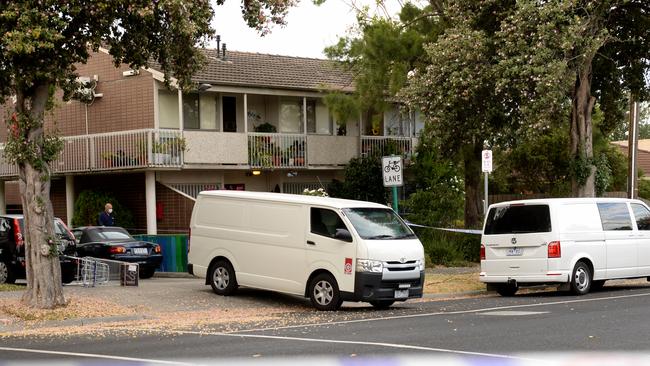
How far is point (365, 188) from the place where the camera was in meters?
32.2

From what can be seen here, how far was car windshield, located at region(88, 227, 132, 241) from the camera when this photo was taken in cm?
2317

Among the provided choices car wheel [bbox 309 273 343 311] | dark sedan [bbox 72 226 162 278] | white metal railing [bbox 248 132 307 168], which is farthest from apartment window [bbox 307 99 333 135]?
car wheel [bbox 309 273 343 311]

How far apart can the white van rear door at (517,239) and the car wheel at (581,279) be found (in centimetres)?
63

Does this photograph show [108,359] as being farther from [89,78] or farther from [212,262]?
[89,78]

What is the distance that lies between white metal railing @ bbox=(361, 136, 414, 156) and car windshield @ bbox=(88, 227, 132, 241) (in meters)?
12.0

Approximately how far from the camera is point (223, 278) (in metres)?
18.4

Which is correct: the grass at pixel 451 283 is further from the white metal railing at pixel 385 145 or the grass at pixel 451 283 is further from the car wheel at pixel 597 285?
the white metal railing at pixel 385 145

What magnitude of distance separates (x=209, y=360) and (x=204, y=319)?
16.4ft

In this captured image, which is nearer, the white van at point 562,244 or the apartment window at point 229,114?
the white van at point 562,244

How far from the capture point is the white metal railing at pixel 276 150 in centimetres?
3089

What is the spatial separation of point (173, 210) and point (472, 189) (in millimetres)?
9459

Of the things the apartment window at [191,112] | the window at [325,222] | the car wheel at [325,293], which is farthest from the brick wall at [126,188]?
the car wheel at [325,293]

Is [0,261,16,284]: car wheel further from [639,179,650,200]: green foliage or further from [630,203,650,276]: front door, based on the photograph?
[639,179,650,200]: green foliage

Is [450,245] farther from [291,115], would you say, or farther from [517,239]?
[291,115]
